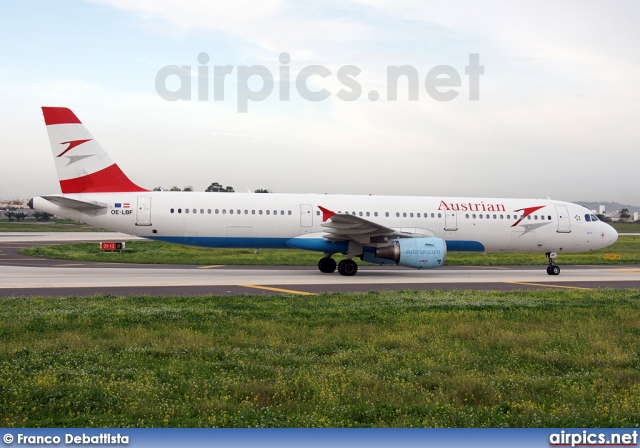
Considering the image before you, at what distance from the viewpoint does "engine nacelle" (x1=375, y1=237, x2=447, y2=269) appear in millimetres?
22797

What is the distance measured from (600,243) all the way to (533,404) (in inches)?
949

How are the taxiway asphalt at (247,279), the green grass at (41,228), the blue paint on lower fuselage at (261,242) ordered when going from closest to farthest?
the taxiway asphalt at (247,279) < the blue paint on lower fuselage at (261,242) < the green grass at (41,228)

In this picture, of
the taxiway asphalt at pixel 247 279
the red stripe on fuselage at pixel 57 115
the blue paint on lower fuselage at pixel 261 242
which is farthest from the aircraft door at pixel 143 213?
the red stripe on fuselage at pixel 57 115

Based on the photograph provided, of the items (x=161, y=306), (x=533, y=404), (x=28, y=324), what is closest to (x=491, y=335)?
(x=533, y=404)

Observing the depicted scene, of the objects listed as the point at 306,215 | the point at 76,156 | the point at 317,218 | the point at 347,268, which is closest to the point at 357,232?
the point at 347,268

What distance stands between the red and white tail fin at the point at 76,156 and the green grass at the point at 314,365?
10.8 meters

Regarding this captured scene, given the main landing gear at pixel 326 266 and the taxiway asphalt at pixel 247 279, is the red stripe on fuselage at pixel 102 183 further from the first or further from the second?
the main landing gear at pixel 326 266

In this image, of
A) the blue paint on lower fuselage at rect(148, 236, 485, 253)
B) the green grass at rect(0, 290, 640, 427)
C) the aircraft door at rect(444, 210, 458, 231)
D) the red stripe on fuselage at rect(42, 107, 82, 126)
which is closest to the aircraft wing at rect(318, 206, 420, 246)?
the blue paint on lower fuselage at rect(148, 236, 485, 253)

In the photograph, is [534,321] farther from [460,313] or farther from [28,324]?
[28,324]

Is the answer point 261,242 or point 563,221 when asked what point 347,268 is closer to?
point 261,242

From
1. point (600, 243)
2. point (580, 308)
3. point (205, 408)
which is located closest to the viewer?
point (205, 408)

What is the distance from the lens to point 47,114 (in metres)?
23.2

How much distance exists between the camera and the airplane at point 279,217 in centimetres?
2336

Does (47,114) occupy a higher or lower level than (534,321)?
higher
